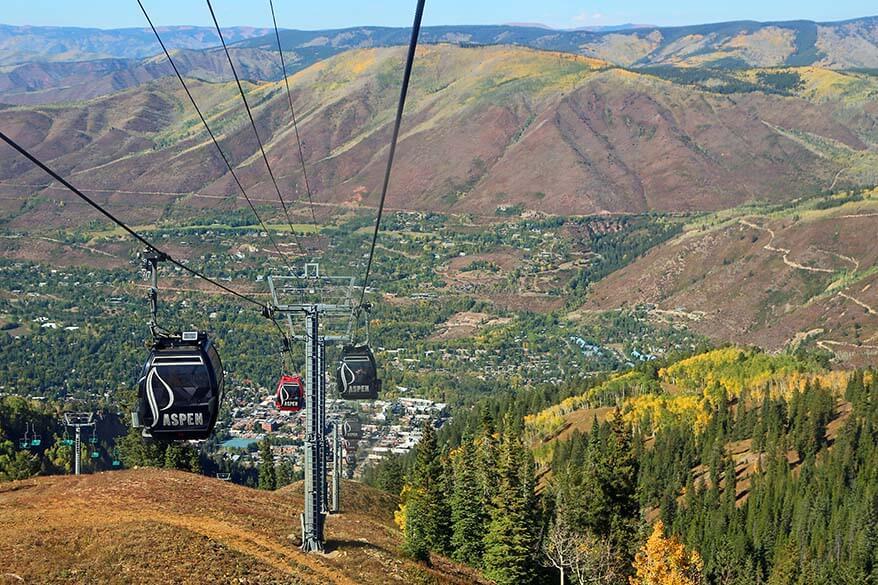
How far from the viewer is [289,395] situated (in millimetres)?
44750

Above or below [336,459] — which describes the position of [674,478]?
below

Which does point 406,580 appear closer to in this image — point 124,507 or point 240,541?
point 240,541

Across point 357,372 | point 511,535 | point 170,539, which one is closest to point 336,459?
point 511,535

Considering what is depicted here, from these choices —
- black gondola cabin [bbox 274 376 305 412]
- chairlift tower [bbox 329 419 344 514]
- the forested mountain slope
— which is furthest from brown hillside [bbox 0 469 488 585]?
black gondola cabin [bbox 274 376 305 412]

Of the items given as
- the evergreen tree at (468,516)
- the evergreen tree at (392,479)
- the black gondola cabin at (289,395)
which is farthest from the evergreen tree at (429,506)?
the evergreen tree at (392,479)

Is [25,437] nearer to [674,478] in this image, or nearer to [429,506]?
[429,506]

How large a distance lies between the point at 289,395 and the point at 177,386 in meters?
19.0

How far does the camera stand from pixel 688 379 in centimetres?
13088

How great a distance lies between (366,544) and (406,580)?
2873mm

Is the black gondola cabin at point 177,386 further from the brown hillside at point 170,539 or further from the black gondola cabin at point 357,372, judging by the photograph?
the black gondola cabin at point 357,372

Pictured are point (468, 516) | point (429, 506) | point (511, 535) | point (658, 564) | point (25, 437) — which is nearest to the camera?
point (511, 535)

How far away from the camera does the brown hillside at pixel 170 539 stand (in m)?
34.1

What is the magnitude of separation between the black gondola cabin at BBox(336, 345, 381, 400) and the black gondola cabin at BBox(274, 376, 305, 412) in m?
1.88

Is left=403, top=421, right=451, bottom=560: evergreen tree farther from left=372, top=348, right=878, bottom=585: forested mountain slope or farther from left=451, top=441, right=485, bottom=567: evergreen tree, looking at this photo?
left=451, top=441, right=485, bottom=567: evergreen tree
